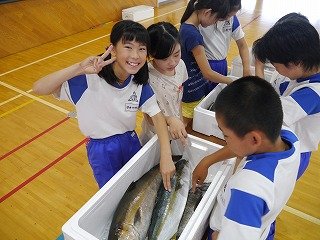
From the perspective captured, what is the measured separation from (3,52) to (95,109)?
390 cm

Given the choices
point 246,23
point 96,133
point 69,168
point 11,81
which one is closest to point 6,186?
point 69,168

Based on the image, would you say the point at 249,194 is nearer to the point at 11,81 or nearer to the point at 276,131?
the point at 276,131

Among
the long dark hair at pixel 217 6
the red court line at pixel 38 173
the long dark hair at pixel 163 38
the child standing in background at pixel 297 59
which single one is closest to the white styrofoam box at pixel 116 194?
the child standing in background at pixel 297 59

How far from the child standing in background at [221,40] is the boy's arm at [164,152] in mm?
805

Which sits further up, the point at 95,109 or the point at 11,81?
the point at 95,109

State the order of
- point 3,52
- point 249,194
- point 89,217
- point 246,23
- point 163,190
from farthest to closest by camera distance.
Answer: point 246,23, point 3,52, point 163,190, point 89,217, point 249,194

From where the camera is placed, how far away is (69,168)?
247cm

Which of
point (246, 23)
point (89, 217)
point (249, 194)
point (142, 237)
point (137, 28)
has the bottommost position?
point (246, 23)

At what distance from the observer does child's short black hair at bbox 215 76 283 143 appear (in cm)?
79

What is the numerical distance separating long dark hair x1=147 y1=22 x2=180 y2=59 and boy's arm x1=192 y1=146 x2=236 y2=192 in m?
0.56

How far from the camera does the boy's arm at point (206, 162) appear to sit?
3.87 feet

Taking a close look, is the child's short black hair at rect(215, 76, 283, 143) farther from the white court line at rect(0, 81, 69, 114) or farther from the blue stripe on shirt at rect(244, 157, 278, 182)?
the white court line at rect(0, 81, 69, 114)

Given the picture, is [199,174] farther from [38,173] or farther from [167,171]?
[38,173]

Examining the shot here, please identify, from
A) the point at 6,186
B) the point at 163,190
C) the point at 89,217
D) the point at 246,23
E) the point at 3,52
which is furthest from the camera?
the point at 246,23
